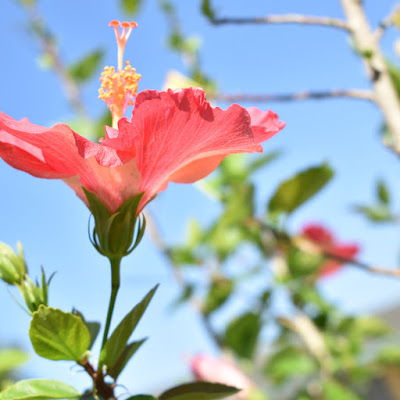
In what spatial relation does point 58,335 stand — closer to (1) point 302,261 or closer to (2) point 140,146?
(2) point 140,146

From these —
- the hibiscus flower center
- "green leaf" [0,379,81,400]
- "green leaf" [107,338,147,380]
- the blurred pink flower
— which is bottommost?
"green leaf" [0,379,81,400]

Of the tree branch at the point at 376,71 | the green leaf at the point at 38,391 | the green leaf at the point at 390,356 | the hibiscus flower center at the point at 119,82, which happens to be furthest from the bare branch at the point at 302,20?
the green leaf at the point at 390,356

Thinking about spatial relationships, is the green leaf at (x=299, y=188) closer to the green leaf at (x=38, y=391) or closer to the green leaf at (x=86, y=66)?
the green leaf at (x=38, y=391)

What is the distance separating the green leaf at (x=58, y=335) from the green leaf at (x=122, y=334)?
0.06ft

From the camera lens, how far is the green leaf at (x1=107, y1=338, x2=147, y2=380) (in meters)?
0.35

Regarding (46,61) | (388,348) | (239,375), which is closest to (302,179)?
(239,375)

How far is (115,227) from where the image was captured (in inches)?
14.1

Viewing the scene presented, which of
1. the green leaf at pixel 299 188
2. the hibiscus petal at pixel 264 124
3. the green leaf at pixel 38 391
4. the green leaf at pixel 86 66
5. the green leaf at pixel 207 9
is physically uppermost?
the green leaf at pixel 86 66

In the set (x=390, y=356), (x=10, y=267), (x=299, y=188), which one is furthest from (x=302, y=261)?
(x=10, y=267)

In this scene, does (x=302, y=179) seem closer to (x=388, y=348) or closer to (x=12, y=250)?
(x=12, y=250)

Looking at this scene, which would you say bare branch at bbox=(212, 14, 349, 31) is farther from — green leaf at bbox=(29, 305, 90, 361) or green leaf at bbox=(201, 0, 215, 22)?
green leaf at bbox=(29, 305, 90, 361)

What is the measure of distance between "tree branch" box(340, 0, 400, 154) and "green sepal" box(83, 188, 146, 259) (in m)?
0.42

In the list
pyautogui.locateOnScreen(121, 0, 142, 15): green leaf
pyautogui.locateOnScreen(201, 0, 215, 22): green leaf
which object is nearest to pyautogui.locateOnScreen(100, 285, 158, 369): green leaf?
pyautogui.locateOnScreen(201, 0, 215, 22): green leaf

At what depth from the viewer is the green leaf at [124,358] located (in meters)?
0.35
